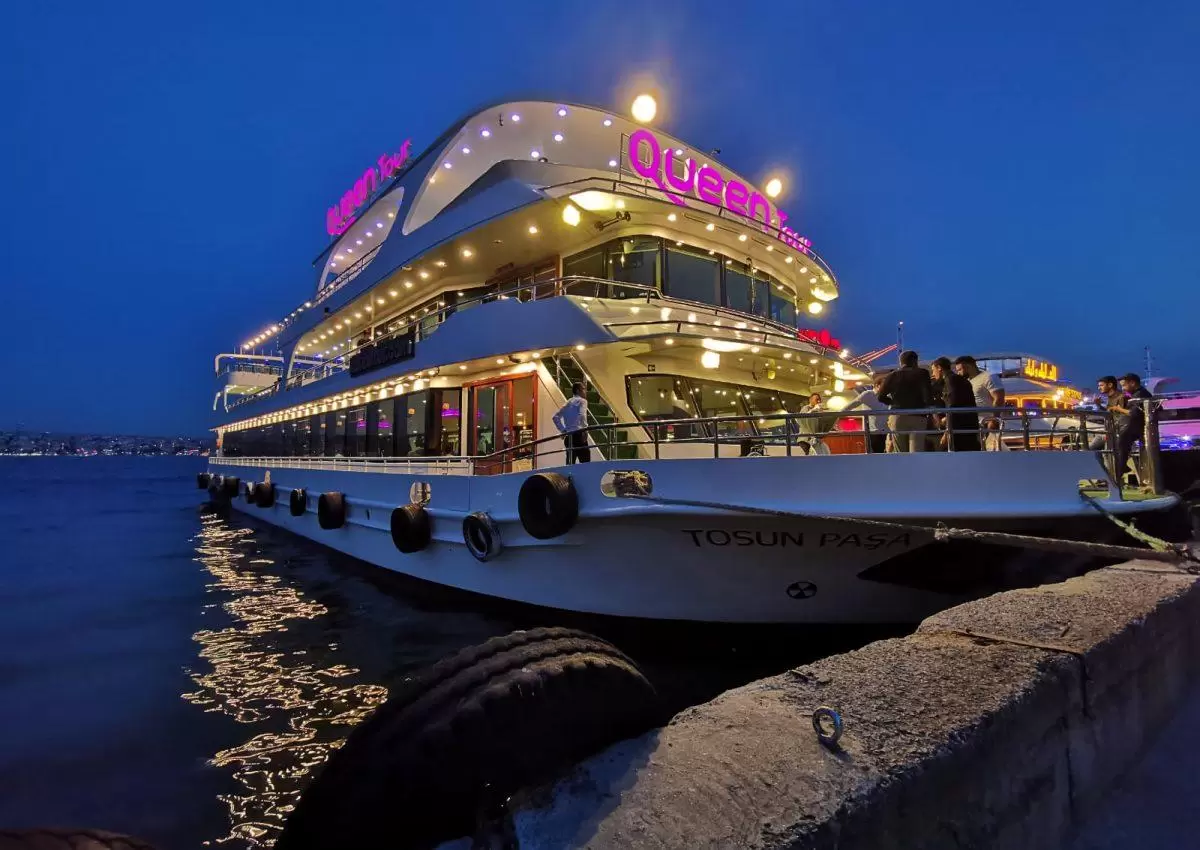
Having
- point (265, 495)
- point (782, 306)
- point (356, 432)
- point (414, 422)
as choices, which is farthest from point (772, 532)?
point (265, 495)

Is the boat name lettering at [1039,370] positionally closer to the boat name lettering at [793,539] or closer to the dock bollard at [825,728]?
the boat name lettering at [793,539]

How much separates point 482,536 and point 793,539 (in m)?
3.92

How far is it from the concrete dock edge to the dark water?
3.88 meters

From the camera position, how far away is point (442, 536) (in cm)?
917

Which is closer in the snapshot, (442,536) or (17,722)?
(17,722)

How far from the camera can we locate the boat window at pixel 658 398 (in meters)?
9.79

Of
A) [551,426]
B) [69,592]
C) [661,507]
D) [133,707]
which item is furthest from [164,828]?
[69,592]

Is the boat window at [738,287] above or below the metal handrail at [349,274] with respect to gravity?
below

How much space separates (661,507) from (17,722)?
6.56 metres

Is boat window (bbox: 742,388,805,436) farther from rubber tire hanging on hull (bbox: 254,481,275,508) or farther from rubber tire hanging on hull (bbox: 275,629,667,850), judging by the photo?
rubber tire hanging on hull (bbox: 254,481,275,508)

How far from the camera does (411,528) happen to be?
9.14 metres

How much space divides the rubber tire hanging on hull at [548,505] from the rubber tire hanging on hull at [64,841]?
17.6 ft

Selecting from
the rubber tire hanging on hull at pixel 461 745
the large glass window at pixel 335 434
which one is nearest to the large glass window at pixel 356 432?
the large glass window at pixel 335 434

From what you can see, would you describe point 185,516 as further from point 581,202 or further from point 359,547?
point 581,202
